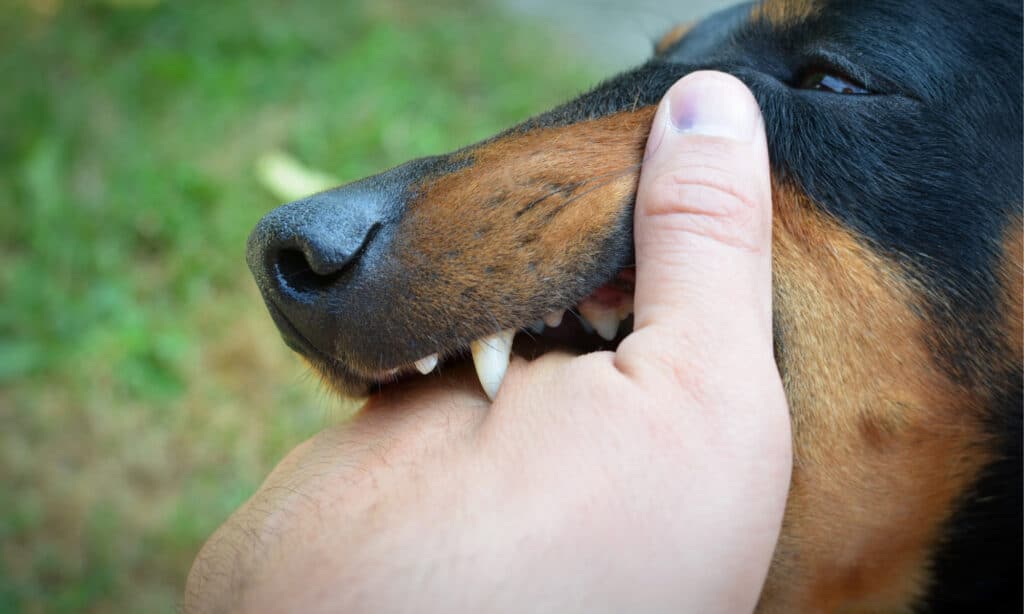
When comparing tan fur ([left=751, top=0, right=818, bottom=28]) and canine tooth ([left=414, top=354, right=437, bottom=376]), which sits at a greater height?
tan fur ([left=751, top=0, right=818, bottom=28])

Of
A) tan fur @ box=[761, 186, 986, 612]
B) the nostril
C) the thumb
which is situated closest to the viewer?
the thumb

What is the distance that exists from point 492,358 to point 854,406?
2.47 ft

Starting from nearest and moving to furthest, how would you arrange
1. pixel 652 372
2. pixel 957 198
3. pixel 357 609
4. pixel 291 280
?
pixel 357 609, pixel 652 372, pixel 291 280, pixel 957 198

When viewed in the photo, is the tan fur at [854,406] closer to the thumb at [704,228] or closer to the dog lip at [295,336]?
the thumb at [704,228]

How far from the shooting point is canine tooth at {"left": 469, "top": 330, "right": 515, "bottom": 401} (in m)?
1.78

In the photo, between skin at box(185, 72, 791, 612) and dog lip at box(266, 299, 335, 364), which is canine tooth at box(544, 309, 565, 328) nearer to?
skin at box(185, 72, 791, 612)

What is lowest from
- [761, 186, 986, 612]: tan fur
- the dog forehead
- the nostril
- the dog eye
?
[761, 186, 986, 612]: tan fur

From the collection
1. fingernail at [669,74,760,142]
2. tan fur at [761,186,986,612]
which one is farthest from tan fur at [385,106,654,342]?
tan fur at [761,186,986,612]

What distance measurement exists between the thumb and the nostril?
596 millimetres

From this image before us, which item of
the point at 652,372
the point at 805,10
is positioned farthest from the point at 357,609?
the point at 805,10

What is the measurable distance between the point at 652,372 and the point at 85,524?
253 cm

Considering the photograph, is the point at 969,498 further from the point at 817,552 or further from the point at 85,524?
the point at 85,524

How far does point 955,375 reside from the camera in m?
1.92

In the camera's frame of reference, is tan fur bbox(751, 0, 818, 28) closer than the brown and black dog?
No
